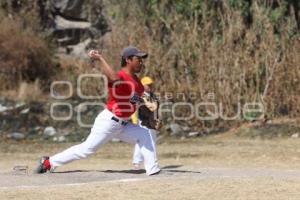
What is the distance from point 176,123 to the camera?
21.7 m

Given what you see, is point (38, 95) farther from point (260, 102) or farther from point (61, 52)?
point (260, 102)

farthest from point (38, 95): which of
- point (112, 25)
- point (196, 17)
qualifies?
point (196, 17)

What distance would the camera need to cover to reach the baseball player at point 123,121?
11.5 m

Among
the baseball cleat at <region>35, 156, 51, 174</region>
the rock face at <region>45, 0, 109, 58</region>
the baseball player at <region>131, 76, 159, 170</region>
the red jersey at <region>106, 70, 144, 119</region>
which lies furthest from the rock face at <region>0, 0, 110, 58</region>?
the red jersey at <region>106, 70, 144, 119</region>

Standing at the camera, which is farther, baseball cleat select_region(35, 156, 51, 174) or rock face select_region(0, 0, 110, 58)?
rock face select_region(0, 0, 110, 58)

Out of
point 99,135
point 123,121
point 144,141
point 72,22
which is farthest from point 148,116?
point 72,22

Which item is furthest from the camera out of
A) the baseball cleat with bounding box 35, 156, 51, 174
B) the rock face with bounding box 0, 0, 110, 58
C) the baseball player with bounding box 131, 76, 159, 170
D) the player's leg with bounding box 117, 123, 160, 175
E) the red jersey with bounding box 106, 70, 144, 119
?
Result: the rock face with bounding box 0, 0, 110, 58

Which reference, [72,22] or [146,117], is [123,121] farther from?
[72,22]

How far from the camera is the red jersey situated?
11.5 metres

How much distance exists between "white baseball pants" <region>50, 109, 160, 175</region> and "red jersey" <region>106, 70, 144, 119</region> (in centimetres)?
12

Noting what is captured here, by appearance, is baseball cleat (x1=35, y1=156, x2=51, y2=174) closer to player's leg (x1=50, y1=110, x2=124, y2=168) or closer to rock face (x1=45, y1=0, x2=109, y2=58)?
player's leg (x1=50, y1=110, x2=124, y2=168)

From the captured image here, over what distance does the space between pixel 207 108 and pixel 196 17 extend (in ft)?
9.18

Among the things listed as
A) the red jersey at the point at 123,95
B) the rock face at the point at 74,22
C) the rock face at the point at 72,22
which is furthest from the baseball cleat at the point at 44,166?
the rock face at the point at 74,22

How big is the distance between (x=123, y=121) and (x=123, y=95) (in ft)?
1.15
